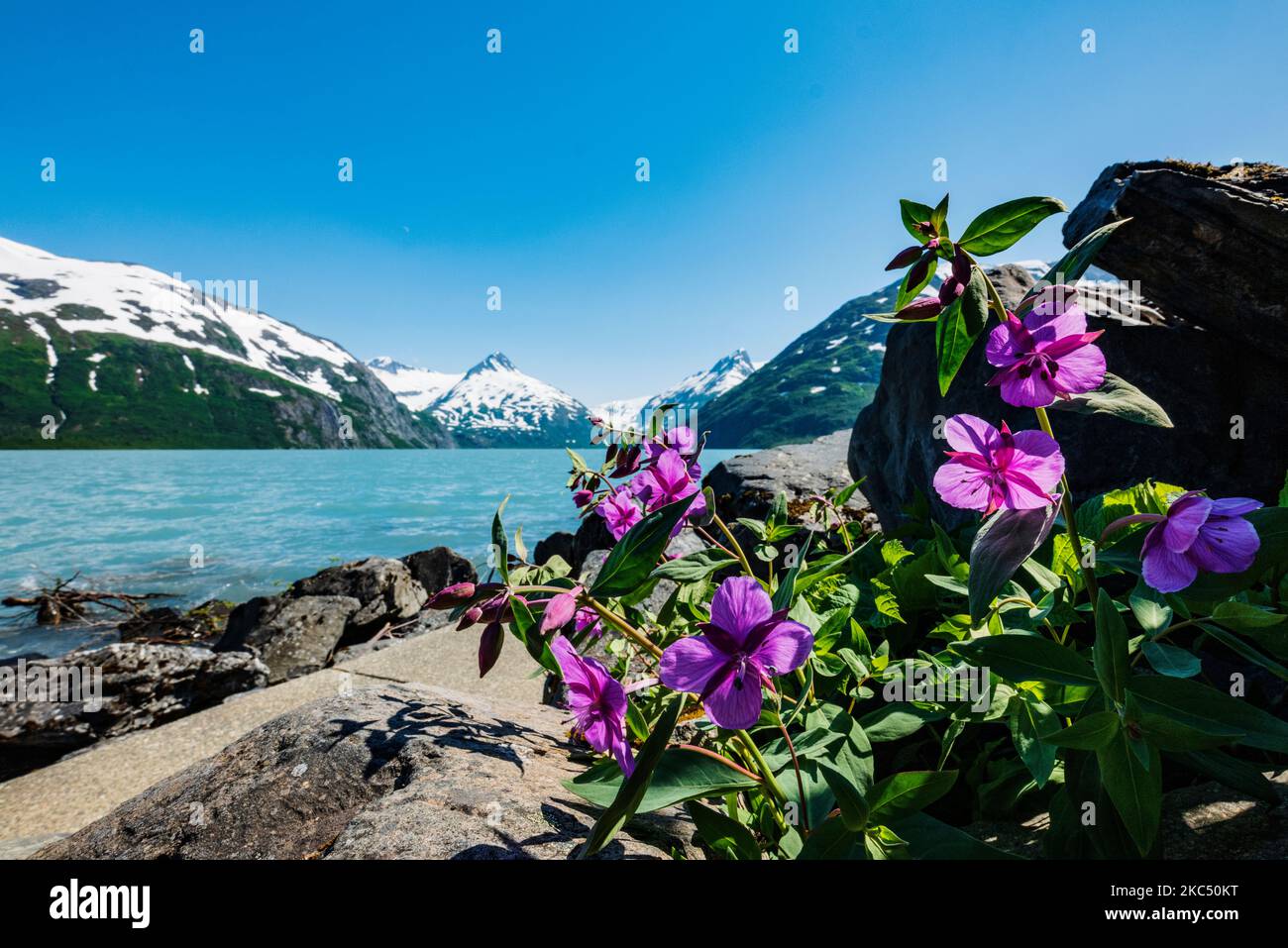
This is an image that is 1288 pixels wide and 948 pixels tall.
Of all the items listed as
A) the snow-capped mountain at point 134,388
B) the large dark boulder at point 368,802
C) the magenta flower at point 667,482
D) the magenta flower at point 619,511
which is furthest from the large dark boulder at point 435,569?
the snow-capped mountain at point 134,388

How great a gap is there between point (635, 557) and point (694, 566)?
0.67 metres

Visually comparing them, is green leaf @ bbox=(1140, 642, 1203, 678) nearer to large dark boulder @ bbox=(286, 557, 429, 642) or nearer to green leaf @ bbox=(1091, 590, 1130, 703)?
green leaf @ bbox=(1091, 590, 1130, 703)

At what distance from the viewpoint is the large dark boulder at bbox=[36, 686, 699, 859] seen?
5.58ft

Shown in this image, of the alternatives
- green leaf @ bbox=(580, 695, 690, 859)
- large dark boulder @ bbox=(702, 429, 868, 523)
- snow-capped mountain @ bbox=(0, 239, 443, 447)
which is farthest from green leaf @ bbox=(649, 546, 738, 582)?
snow-capped mountain @ bbox=(0, 239, 443, 447)

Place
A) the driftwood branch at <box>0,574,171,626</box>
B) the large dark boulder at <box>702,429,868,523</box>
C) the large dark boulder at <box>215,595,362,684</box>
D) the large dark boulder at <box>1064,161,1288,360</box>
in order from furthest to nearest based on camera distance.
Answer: the driftwood branch at <box>0,574,171,626</box>, the large dark boulder at <box>215,595,362,684</box>, the large dark boulder at <box>702,429,868,523</box>, the large dark boulder at <box>1064,161,1288,360</box>

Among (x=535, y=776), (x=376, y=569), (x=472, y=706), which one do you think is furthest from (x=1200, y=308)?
(x=376, y=569)

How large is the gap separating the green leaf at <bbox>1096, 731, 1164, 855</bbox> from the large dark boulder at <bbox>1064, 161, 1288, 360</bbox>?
2.58 meters

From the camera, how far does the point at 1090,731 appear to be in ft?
4.07

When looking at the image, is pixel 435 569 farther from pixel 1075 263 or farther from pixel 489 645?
pixel 1075 263

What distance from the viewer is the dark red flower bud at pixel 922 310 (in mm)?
1384

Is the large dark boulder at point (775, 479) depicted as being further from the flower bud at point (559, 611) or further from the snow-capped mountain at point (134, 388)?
the snow-capped mountain at point (134, 388)

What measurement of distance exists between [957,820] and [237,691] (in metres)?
7.44

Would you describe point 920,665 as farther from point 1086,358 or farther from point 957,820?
point 1086,358
